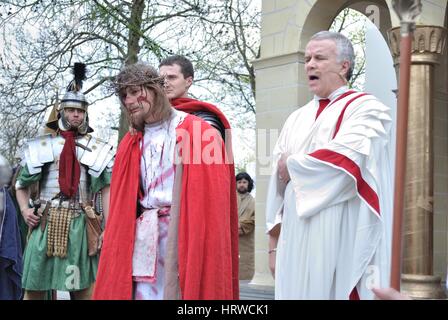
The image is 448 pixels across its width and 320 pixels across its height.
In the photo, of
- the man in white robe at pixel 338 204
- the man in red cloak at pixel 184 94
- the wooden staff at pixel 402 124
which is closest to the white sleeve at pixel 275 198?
the man in white robe at pixel 338 204

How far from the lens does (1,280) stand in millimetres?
5590

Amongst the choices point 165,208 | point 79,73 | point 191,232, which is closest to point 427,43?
point 79,73

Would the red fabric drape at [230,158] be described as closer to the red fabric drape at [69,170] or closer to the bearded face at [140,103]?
the bearded face at [140,103]

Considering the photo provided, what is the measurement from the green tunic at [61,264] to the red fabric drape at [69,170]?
203 mm

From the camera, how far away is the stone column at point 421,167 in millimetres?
8641

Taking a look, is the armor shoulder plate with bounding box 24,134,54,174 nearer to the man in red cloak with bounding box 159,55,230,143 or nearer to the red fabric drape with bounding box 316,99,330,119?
the man in red cloak with bounding box 159,55,230,143

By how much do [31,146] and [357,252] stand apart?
2.89 m

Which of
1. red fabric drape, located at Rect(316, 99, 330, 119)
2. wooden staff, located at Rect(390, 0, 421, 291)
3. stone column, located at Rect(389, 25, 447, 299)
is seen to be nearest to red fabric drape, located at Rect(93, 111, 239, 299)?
red fabric drape, located at Rect(316, 99, 330, 119)

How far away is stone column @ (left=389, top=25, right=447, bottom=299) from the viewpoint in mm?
8641

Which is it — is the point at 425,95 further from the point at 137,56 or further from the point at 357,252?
the point at 137,56

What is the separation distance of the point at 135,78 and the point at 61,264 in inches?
81.2

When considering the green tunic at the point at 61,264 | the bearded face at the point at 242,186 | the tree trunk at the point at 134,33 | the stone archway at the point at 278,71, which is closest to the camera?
the green tunic at the point at 61,264

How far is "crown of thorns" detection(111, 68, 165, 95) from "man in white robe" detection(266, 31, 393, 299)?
2.51ft
